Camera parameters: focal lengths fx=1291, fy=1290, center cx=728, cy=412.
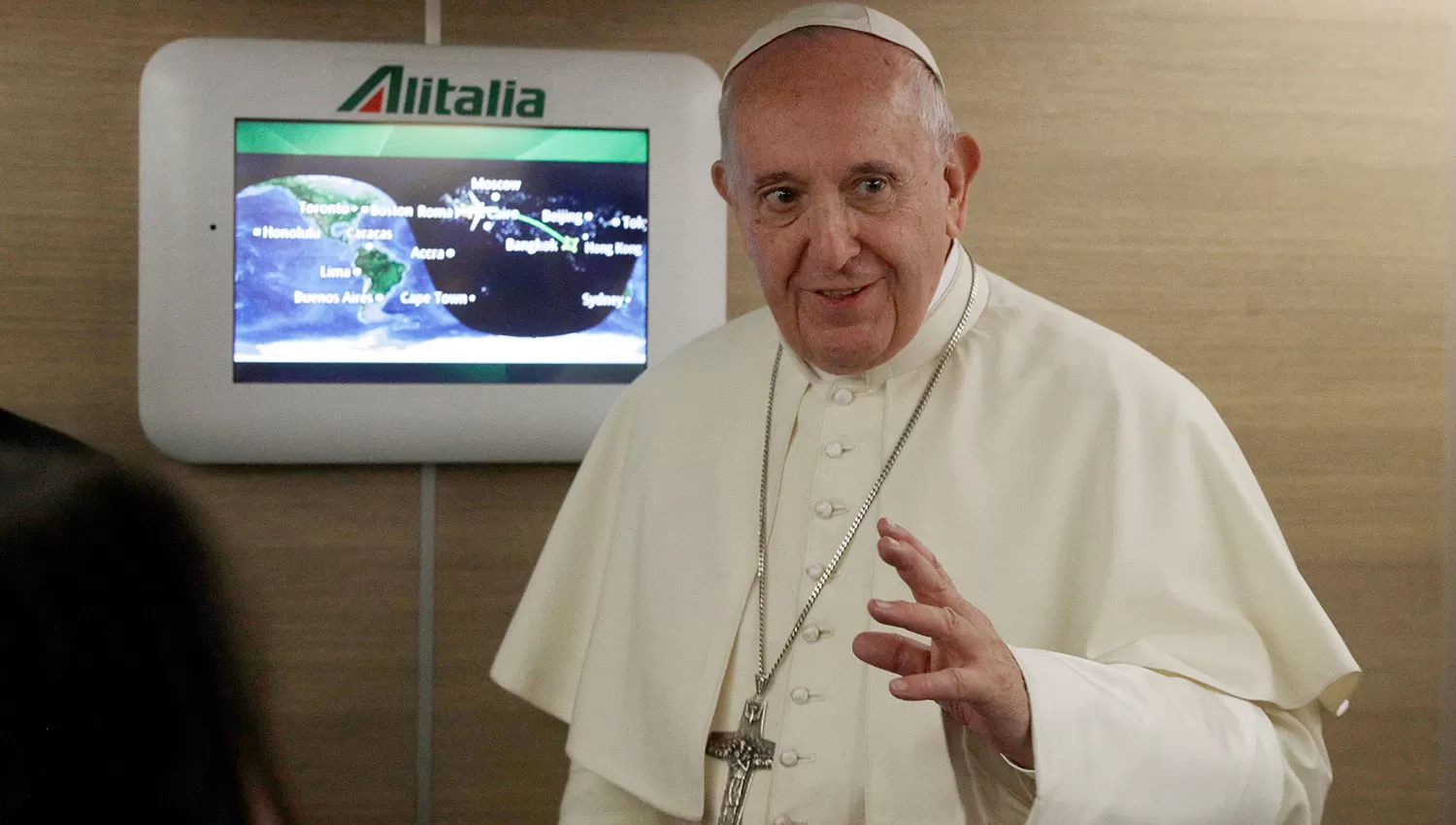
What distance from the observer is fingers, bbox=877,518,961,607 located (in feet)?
4.29

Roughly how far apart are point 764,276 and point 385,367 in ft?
2.99

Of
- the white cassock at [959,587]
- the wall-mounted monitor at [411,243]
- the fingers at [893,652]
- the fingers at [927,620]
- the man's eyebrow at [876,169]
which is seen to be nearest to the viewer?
the fingers at [927,620]

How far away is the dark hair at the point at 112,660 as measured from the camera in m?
0.71

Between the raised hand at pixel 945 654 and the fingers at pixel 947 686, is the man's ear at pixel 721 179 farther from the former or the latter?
the fingers at pixel 947 686

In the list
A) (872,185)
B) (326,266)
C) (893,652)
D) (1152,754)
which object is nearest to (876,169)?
(872,185)

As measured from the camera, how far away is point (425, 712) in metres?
2.53

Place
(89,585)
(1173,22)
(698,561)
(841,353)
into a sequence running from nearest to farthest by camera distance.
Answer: (89,585), (841,353), (698,561), (1173,22)

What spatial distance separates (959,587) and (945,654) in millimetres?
411

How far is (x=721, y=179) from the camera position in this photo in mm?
1958

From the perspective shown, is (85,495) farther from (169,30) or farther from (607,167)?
(169,30)

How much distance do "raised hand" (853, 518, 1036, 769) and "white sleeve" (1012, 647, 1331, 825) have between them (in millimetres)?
32

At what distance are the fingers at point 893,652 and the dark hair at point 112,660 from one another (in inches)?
25.5

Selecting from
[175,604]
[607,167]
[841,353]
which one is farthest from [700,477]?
[175,604]

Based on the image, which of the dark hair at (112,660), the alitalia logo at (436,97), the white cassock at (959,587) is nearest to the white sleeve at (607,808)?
the white cassock at (959,587)
